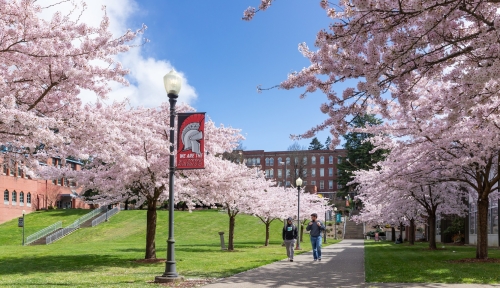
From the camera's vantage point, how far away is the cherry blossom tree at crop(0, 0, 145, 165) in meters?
9.79

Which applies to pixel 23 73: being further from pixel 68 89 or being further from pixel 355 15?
pixel 355 15

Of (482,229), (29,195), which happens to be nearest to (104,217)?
(29,195)

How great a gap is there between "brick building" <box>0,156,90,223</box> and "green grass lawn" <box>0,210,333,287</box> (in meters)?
2.03

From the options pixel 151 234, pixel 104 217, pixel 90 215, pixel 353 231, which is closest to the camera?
pixel 151 234

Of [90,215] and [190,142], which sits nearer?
[190,142]

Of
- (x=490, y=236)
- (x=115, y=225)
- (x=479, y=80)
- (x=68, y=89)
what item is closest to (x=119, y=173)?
(x=68, y=89)

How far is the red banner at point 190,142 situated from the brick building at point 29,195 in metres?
42.7

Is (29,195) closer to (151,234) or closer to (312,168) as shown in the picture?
(151,234)

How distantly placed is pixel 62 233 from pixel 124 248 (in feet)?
72.2

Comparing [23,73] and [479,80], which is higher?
[23,73]

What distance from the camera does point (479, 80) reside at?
6809mm

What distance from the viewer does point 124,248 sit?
3027cm

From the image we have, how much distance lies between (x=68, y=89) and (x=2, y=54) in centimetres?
157

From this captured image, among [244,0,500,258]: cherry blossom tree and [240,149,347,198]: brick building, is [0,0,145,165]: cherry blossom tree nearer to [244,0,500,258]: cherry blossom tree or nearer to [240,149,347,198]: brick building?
[244,0,500,258]: cherry blossom tree
